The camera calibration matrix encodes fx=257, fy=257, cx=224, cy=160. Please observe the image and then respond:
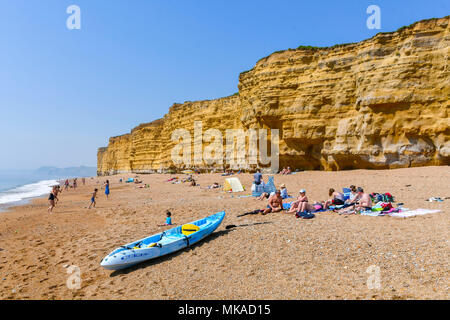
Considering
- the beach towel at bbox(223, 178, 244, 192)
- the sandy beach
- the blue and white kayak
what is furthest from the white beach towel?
the beach towel at bbox(223, 178, 244, 192)

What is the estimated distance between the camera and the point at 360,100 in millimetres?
19406

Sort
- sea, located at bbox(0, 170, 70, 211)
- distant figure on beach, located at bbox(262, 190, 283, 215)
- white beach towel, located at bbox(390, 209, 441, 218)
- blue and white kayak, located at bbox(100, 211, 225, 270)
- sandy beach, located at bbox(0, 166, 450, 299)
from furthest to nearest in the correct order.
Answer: sea, located at bbox(0, 170, 70, 211), distant figure on beach, located at bbox(262, 190, 283, 215), white beach towel, located at bbox(390, 209, 441, 218), blue and white kayak, located at bbox(100, 211, 225, 270), sandy beach, located at bbox(0, 166, 450, 299)

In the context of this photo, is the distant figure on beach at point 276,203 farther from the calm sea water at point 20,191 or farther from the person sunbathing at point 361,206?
the calm sea water at point 20,191

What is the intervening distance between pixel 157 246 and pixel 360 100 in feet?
61.9

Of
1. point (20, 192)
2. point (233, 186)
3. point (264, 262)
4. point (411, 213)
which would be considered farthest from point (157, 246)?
point (20, 192)

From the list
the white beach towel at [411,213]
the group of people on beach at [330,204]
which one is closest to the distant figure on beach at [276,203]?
the group of people on beach at [330,204]

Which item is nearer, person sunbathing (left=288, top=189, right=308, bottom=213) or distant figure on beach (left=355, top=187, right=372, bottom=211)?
distant figure on beach (left=355, top=187, right=372, bottom=211)

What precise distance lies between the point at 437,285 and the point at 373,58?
19628mm

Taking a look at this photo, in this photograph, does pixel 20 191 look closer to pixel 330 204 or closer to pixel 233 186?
pixel 233 186

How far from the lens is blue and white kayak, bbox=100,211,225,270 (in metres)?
6.01

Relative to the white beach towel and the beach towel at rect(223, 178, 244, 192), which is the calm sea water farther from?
the white beach towel

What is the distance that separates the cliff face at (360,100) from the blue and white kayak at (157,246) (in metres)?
16.1

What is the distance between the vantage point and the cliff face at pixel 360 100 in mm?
16891

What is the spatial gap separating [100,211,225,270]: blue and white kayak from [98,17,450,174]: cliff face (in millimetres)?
16145
